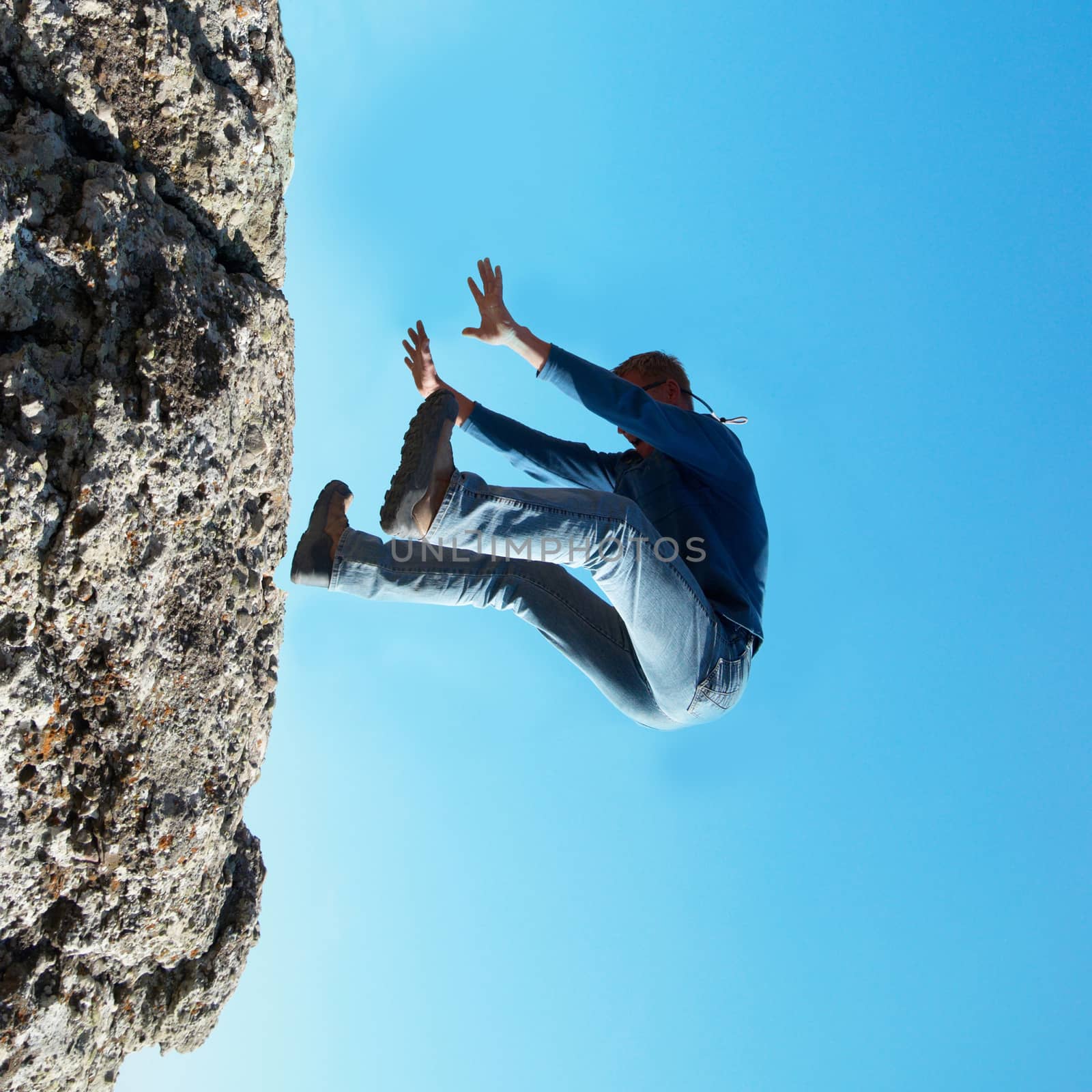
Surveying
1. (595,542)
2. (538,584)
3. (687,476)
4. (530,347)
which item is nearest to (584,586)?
Answer: (538,584)

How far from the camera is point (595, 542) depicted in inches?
105

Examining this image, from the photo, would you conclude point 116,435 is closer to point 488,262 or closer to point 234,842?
point 488,262

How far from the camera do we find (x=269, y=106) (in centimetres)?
317

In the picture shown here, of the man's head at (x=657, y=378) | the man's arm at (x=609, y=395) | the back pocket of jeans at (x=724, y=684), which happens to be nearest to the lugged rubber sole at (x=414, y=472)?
the man's arm at (x=609, y=395)

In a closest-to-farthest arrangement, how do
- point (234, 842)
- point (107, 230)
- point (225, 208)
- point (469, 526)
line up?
point (107, 230) → point (469, 526) → point (225, 208) → point (234, 842)

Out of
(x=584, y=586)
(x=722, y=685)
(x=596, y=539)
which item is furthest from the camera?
(x=584, y=586)

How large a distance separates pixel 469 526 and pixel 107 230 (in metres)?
1.29

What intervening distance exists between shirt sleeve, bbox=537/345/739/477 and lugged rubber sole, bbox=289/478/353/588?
0.88 m

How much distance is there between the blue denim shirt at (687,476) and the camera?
9.80ft

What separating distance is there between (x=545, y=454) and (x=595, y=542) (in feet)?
3.30

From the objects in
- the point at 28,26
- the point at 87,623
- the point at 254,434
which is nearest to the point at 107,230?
the point at 28,26

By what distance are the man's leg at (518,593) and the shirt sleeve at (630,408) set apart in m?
0.57

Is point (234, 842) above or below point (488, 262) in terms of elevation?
below

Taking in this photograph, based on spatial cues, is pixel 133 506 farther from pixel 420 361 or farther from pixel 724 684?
pixel 724 684
